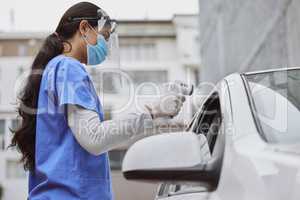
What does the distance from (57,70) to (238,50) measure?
26.5 feet

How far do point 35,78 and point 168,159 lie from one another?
0.75m

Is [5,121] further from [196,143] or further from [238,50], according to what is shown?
[196,143]

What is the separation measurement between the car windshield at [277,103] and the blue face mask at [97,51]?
22.7 inches

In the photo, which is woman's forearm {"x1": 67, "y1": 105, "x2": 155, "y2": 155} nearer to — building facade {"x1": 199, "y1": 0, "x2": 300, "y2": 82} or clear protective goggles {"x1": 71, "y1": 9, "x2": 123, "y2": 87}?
clear protective goggles {"x1": 71, "y1": 9, "x2": 123, "y2": 87}

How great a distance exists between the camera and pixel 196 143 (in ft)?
4.17

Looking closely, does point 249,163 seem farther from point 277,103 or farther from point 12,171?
point 12,171

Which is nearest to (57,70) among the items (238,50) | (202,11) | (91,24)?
(91,24)

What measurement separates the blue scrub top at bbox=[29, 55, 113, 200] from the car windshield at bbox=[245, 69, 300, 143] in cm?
51

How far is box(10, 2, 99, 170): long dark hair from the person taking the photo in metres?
1.79

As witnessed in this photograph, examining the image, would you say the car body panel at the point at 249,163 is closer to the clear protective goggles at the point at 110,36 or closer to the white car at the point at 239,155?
the white car at the point at 239,155

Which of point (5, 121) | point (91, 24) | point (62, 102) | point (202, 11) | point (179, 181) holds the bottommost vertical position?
point (5, 121)

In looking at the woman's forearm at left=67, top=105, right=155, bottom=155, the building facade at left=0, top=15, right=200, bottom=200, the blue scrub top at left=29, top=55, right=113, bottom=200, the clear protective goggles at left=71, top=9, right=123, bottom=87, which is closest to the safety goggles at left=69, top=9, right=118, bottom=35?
the clear protective goggles at left=71, top=9, right=123, bottom=87

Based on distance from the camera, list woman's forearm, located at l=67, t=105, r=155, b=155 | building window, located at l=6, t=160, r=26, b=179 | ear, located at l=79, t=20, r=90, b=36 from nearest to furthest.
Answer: woman's forearm, located at l=67, t=105, r=155, b=155 < ear, located at l=79, t=20, r=90, b=36 < building window, located at l=6, t=160, r=26, b=179

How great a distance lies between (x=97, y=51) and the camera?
201 centimetres
